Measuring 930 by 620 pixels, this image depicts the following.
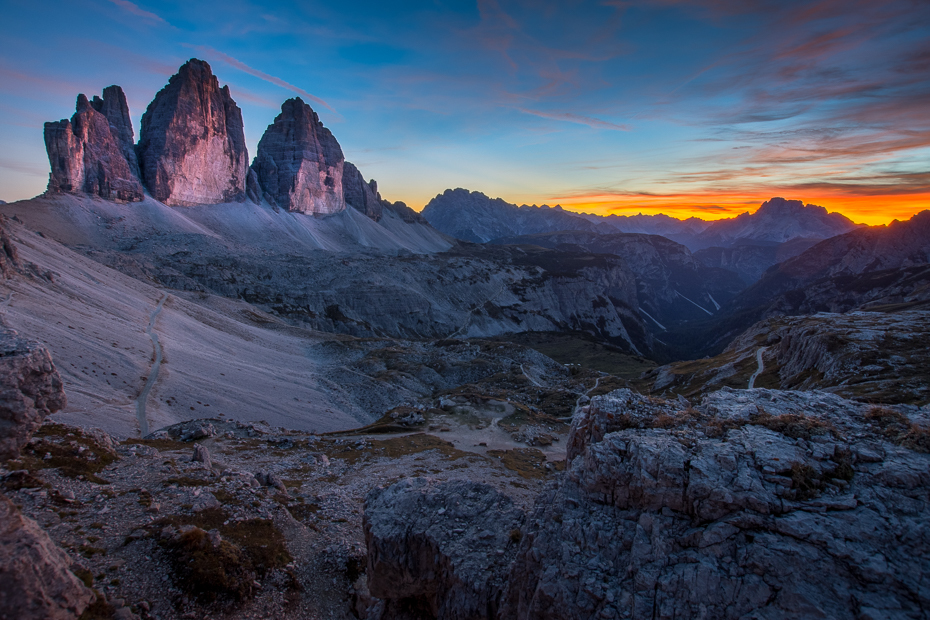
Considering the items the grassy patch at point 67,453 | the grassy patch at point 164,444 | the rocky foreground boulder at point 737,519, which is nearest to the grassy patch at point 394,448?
the grassy patch at point 164,444

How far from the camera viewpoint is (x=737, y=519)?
11891 millimetres

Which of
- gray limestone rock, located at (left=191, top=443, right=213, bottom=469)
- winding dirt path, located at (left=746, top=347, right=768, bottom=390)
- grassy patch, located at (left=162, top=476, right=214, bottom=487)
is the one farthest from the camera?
winding dirt path, located at (left=746, top=347, right=768, bottom=390)

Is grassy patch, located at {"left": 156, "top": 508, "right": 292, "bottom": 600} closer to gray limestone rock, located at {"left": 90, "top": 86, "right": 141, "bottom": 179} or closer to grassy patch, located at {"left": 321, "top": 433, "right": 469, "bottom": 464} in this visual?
grassy patch, located at {"left": 321, "top": 433, "right": 469, "bottom": 464}

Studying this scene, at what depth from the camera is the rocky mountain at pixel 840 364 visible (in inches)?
1724

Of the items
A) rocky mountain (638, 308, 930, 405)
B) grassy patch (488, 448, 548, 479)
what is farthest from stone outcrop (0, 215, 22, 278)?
rocky mountain (638, 308, 930, 405)

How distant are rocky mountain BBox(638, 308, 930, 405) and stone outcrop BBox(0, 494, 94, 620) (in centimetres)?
4998

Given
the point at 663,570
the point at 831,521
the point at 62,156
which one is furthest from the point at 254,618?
the point at 62,156

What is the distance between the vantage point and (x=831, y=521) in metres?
11.1

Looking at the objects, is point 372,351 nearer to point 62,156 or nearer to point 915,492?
point 915,492

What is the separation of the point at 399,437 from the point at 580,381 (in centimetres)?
4879

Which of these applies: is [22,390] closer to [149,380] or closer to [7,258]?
[149,380]

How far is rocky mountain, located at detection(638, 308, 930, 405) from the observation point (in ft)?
144

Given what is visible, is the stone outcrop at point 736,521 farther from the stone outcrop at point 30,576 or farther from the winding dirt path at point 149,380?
the winding dirt path at point 149,380

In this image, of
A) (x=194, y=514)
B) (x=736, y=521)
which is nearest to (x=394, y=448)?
(x=194, y=514)
